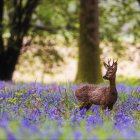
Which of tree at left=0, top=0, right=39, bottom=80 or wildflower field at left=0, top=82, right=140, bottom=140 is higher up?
tree at left=0, top=0, right=39, bottom=80

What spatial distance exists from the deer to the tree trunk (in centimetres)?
900

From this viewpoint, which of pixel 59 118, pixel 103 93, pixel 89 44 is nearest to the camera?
pixel 59 118

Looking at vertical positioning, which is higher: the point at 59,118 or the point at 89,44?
the point at 89,44

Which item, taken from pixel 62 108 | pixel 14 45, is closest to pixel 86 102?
pixel 62 108

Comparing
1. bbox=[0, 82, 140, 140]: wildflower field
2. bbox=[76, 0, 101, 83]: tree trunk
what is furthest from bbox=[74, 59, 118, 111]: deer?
bbox=[76, 0, 101, 83]: tree trunk

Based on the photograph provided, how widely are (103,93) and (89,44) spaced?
384 inches

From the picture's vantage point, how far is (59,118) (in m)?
7.61

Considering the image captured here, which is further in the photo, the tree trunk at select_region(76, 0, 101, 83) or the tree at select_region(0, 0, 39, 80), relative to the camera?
the tree at select_region(0, 0, 39, 80)

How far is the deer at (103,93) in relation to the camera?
28.2ft

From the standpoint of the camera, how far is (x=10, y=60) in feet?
72.7

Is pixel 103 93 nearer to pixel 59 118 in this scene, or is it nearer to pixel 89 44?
pixel 59 118

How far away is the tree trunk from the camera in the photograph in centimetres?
1828

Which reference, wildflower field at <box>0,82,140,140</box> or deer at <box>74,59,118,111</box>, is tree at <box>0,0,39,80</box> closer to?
wildflower field at <box>0,82,140,140</box>

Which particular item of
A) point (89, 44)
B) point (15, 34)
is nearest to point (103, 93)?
point (89, 44)
